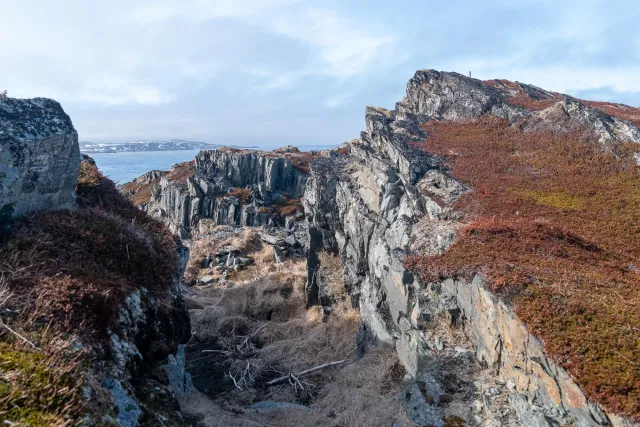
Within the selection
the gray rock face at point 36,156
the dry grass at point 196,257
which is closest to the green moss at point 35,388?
the gray rock face at point 36,156

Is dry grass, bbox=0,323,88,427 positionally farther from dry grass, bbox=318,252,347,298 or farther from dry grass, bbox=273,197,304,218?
dry grass, bbox=273,197,304,218

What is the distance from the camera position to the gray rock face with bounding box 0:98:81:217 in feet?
31.7

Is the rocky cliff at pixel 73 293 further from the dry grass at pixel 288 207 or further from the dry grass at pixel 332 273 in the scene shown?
the dry grass at pixel 288 207

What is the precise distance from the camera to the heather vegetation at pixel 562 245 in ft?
27.3

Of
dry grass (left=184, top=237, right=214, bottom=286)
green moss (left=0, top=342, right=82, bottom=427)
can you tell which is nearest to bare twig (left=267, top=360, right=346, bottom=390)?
green moss (left=0, top=342, right=82, bottom=427)

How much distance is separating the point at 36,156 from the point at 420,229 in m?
13.6

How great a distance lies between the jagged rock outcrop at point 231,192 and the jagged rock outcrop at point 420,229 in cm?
2165

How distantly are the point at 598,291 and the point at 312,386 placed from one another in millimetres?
10654

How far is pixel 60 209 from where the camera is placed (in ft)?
A: 36.7

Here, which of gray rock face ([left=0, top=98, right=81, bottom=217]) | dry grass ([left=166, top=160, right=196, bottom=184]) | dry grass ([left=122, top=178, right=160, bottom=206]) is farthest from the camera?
dry grass ([left=122, top=178, right=160, bottom=206])

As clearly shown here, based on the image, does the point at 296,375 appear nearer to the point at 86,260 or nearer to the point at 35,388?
the point at 86,260

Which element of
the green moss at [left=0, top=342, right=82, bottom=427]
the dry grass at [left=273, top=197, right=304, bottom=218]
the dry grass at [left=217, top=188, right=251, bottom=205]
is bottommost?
the dry grass at [left=273, top=197, right=304, bottom=218]

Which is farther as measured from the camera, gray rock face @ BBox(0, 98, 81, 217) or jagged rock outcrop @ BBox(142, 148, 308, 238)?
jagged rock outcrop @ BBox(142, 148, 308, 238)

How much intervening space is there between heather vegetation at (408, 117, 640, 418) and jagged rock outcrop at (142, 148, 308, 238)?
97.5 ft
